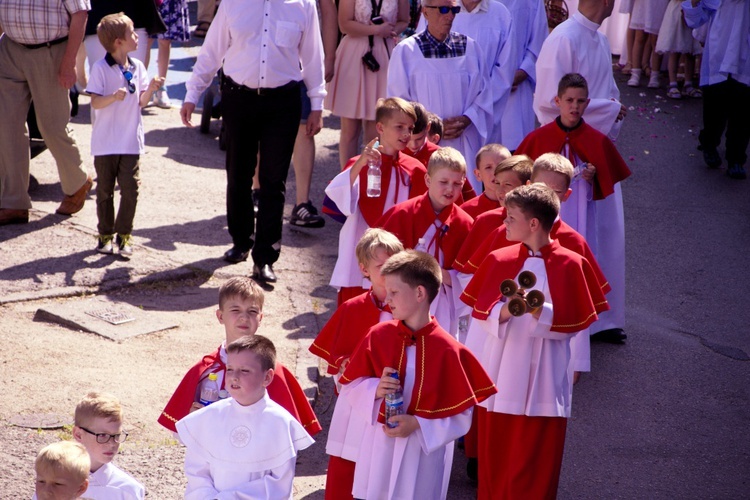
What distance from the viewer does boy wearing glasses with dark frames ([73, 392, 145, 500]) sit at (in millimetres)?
4035

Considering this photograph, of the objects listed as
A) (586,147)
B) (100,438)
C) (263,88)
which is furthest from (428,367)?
(263,88)

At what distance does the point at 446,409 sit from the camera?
14.5 ft

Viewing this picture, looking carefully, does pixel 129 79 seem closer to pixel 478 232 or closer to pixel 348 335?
pixel 478 232

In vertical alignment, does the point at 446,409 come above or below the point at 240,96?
below

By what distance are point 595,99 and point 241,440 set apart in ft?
14.5

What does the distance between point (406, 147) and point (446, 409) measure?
8.53 ft

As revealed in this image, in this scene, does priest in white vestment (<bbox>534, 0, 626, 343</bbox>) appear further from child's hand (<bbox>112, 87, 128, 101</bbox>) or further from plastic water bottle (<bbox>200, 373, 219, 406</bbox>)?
plastic water bottle (<bbox>200, 373, 219, 406</bbox>)

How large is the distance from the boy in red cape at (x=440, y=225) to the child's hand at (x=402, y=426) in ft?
4.75

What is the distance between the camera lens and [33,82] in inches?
340

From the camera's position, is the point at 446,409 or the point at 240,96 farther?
the point at 240,96

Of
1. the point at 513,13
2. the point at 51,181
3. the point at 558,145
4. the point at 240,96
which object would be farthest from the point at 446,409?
the point at 51,181

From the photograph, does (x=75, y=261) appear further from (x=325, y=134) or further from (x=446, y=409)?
(x=325, y=134)

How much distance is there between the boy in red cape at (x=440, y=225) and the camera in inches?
229

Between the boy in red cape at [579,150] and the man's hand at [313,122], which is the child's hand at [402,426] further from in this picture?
the man's hand at [313,122]
